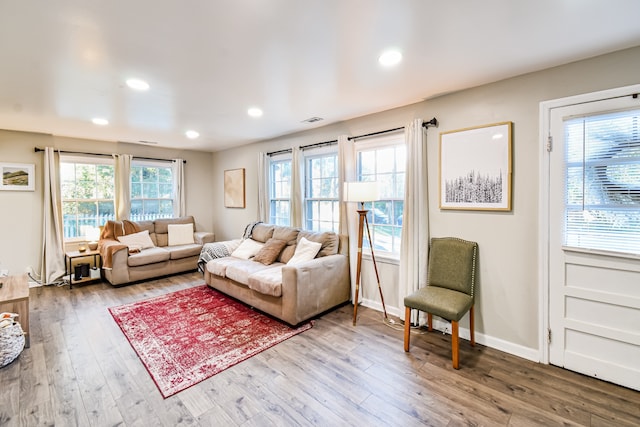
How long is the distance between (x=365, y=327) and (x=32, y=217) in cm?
523

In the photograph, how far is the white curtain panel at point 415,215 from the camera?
9.79 feet

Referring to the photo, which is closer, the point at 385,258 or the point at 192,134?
the point at 385,258

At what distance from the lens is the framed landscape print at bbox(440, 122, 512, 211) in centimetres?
253

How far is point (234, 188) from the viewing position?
5.78m

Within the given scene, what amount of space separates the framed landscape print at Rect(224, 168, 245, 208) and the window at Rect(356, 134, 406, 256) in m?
2.79

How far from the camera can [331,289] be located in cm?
340

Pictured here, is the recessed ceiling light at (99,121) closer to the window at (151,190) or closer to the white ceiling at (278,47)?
the white ceiling at (278,47)

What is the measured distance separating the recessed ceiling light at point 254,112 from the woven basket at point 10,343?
2.96 metres

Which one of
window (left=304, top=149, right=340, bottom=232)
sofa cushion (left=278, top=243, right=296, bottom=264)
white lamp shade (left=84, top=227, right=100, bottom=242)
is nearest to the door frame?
window (left=304, top=149, right=340, bottom=232)

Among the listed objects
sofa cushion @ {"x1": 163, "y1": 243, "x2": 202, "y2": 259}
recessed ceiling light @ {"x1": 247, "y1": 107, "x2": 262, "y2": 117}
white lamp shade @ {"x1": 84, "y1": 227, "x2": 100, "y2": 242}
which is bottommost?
sofa cushion @ {"x1": 163, "y1": 243, "x2": 202, "y2": 259}

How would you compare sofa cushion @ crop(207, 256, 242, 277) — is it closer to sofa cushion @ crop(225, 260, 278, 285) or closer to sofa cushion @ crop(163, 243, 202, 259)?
sofa cushion @ crop(225, 260, 278, 285)

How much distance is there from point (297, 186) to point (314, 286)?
1.71m

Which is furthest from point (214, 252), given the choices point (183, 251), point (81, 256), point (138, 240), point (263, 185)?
point (81, 256)

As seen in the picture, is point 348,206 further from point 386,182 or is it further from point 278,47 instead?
point 278,47
